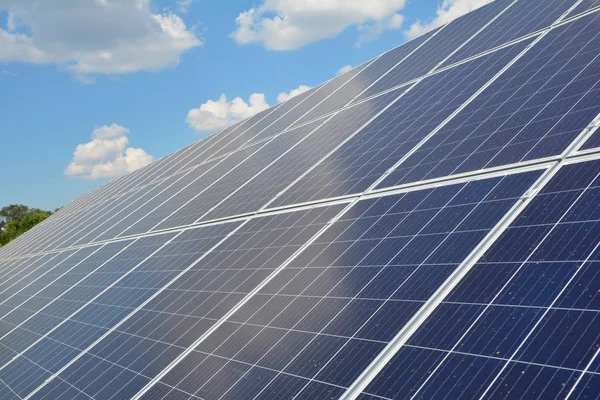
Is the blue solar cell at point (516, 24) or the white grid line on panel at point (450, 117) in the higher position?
the blue solar cell at point (516, 24)

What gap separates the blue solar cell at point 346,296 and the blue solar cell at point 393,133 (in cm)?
207

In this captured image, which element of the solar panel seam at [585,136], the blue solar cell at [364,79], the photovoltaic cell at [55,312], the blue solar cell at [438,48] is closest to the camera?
the solar panel seam at [585,136]

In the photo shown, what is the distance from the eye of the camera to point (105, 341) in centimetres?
1163

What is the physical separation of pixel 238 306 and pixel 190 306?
1.62 metres

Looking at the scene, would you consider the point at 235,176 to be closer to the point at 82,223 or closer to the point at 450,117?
the point at 450,117

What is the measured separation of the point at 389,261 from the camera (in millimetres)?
8125

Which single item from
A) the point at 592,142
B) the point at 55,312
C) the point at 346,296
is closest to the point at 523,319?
the point at 346,296

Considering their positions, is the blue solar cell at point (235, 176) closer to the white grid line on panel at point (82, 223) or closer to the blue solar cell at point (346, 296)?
the blue solar cell at point (346, 296)

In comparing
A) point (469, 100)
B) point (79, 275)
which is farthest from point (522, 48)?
point (79, 275)

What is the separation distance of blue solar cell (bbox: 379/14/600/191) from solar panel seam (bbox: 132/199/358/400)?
1397 millimetres

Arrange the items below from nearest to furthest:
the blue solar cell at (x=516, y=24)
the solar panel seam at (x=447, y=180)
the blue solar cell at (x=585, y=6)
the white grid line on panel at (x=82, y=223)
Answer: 1. the solar panel seam at (x=447, y=180)
2. the blue solar cell at (x=585, y=6)
3. the blue solar cell at (x=516, y=24)
4. the white grid line on panel at (x=82, y=223)

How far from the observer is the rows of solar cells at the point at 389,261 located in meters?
5.84

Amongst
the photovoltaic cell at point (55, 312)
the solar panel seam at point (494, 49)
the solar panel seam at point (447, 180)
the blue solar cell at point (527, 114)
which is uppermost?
the solar panel seam at point (494, 49)

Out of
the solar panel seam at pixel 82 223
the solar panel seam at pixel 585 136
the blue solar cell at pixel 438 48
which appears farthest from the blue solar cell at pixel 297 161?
the solar panel seam at pixel 82 223
